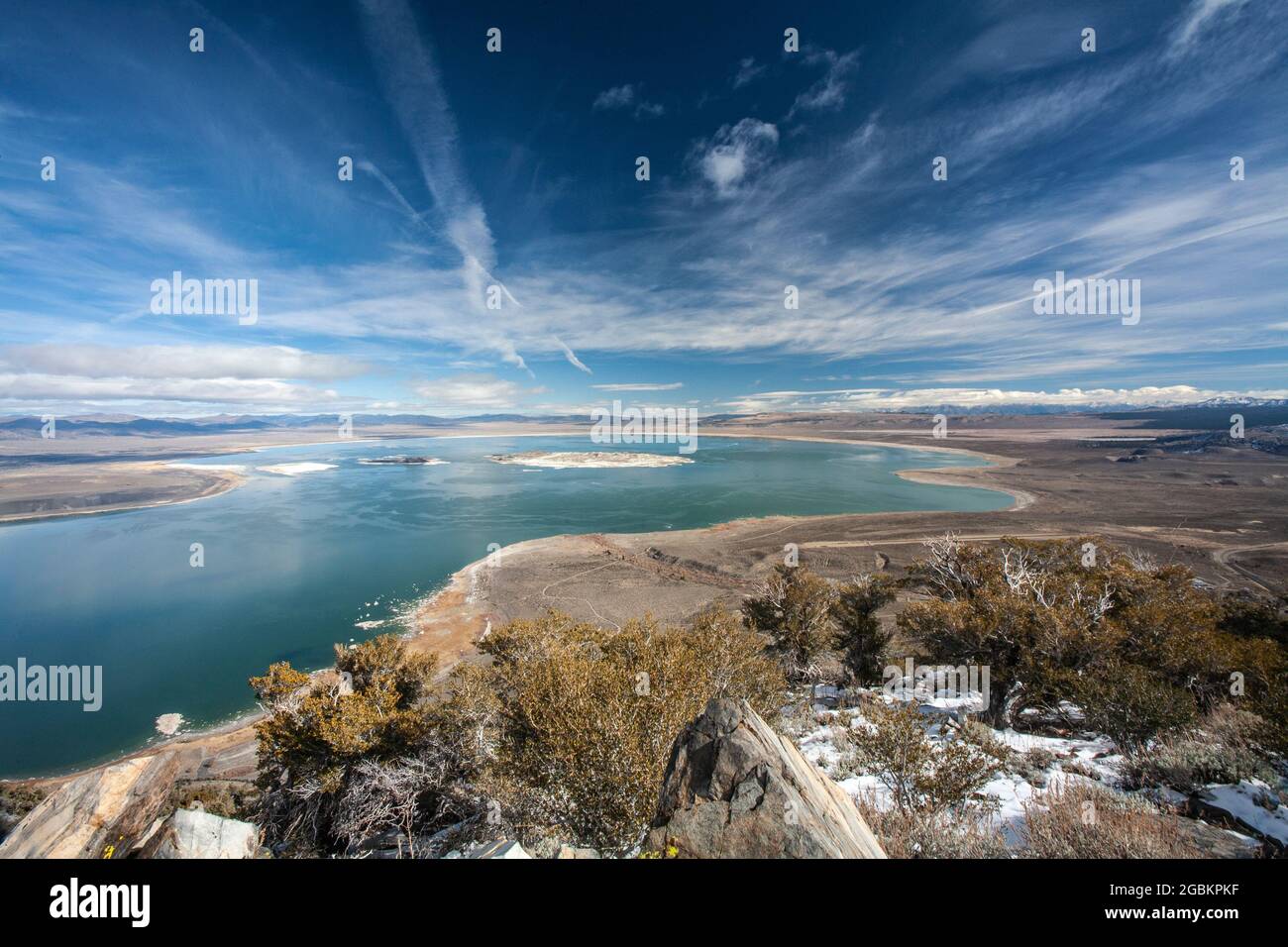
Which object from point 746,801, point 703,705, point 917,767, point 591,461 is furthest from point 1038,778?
point 591,461

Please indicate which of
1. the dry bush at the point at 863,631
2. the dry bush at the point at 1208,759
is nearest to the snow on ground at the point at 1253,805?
the dry bush at the point at 1208,759

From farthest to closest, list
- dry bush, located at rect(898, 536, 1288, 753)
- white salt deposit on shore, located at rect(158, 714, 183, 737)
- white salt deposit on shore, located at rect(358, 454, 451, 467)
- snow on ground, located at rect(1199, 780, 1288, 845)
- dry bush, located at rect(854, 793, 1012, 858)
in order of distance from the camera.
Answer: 1. white salt deposit on shore, located at rect(358, 454, 451, 467)
2. white salt deposit on shore, located at rect(158, 714, 183, 737)
3. dry bush, located at rect(898, 536, 1288, 753)
4. snow on ground, located at rect(1199, 780, 1288, 845)
5. dry bush, located at rect(854, 793, 1012, 858)

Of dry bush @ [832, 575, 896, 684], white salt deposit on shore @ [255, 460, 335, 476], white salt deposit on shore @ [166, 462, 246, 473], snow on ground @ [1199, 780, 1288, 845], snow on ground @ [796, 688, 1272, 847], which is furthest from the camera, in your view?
white salt deposit on shore @ [166, 462, 246, 473]

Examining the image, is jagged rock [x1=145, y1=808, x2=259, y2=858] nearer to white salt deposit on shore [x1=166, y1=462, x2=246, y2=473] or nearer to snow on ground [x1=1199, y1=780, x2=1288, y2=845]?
snow on ground [x1=1199, y1=780, x2=1288, y2=845]

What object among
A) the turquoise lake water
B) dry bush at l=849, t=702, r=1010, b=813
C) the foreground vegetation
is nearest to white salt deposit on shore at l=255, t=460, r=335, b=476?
the turquoise lake water
